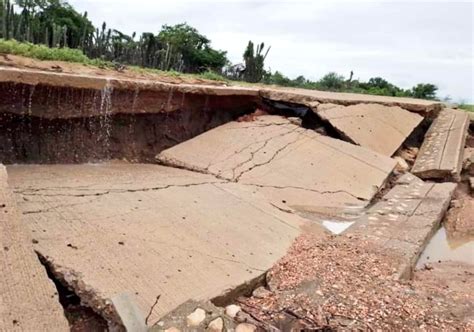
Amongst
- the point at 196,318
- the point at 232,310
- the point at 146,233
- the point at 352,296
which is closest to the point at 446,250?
the point at 352,296

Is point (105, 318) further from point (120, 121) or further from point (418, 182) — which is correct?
point (418, 182)

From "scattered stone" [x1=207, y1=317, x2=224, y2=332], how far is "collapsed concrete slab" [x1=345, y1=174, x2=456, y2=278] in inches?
54.5

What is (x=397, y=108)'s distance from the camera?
8.09 m

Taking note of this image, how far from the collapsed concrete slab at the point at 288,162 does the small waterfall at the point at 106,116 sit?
24.0 inches

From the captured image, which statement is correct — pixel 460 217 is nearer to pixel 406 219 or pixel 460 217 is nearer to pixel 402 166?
pixel 406 219

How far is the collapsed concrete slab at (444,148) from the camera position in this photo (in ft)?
20.5

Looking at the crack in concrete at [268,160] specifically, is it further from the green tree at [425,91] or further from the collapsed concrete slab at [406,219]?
the green tree at [425,91]

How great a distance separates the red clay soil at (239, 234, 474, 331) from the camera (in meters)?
2.48

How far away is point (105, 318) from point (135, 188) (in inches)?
69.9

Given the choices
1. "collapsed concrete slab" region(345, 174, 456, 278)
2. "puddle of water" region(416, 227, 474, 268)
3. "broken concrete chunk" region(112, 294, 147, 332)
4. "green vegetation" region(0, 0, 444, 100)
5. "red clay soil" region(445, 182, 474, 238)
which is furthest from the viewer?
"green vegetation" region(0, 0, 444, 100)

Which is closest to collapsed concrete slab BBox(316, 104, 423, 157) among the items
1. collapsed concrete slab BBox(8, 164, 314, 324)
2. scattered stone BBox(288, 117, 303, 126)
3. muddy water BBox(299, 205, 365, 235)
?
scattered stone BBox(288, 117, 303, 126)

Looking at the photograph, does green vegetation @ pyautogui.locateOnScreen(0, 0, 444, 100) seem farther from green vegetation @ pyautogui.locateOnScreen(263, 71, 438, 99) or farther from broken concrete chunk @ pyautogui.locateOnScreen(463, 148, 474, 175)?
broken concrete chunk @ pyautogui.locateOnScreen(463, 148, 474, 175)

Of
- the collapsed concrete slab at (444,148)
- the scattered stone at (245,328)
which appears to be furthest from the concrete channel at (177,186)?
the collapsed concrete slab at (444,148)

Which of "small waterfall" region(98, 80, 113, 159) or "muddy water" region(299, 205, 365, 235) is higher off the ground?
"small waterfall" region(98, 80, 113, 159)
